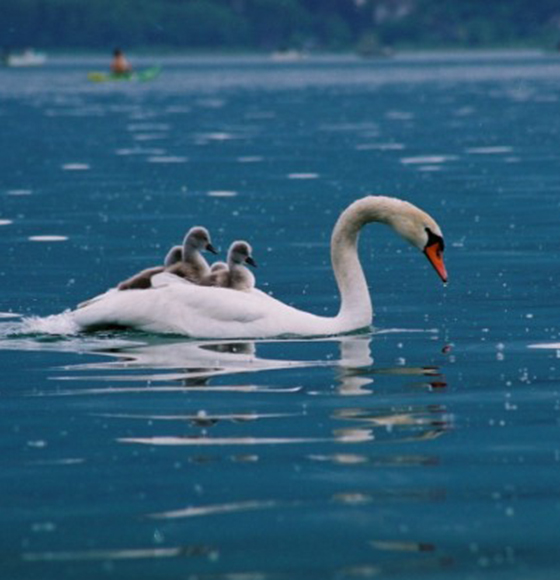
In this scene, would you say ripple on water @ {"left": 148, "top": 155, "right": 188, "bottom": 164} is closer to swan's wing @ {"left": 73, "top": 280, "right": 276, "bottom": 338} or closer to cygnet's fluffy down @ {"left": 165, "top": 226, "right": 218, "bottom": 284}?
cygnet's fluffy down @ {"left": 165, "top": 226, "right": 218, "bottom": 284}

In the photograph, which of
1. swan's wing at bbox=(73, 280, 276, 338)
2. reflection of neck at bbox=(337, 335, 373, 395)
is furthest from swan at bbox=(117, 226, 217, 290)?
reflection of neck at bbox=(337, 335, 373, 395)

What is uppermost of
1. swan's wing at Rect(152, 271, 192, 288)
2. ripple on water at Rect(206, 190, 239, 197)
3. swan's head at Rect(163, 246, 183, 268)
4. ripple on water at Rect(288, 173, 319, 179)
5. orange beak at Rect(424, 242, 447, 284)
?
ripple on water at Rect(288, 173, 319, 179)

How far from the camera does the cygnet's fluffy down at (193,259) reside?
659 inches

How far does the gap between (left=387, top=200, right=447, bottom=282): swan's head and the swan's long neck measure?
7 cm

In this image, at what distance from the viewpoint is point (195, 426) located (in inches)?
481

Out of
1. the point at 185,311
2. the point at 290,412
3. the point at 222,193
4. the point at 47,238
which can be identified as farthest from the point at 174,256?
the point at 222,193

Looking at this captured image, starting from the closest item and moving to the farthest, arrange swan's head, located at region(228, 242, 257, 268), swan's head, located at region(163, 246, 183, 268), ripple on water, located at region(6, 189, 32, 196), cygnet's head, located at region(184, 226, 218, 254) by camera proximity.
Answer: swan's head, located at region(228, 242, 257, 268) → cygnet's head, located at region(184, 226, 218, 254) → swan's head, located at region(163, 246, 183, 268) → ripple on water, located at region(6, 189, 32, 196)

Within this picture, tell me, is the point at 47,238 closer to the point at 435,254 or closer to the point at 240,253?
the point at 240,253

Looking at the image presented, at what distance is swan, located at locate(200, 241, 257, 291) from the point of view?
645 inches

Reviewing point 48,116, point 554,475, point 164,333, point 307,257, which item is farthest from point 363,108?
point 554,475

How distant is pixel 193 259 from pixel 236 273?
532 mm

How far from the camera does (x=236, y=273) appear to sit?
16.5 m

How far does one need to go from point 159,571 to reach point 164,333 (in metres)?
6.57

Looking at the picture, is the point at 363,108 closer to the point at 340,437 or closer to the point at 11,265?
the point at 11,265
